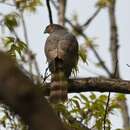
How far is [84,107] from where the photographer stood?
4770mm

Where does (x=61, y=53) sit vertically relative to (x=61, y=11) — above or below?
below

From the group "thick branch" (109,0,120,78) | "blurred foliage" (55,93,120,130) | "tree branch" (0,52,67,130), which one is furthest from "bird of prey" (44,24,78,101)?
"tree branch" (0,52,67,130)

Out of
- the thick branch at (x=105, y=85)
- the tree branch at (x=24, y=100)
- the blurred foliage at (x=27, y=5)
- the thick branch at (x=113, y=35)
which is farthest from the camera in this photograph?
the thick branch at (x=113, y=35)

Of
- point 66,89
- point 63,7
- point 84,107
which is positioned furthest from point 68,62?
point 63,7

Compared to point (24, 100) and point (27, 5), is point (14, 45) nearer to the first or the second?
point (24, 100)

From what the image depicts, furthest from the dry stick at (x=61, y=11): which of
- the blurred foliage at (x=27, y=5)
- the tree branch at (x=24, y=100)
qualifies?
the tree branch at (x=24, y=100)

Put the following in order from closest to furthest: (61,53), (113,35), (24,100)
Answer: (24,100) → (61,53) → (113,35)

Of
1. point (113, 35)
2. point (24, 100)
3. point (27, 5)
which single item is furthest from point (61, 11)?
point (24, 100)

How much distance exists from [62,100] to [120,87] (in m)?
0.75

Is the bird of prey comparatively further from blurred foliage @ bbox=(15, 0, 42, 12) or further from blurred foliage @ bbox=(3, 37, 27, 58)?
blurred foliage @ bbox=(15, 0, 42, 12)

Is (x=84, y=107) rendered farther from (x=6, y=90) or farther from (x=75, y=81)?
(x=6, y=90)

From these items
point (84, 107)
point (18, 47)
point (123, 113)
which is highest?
point (18, 47)

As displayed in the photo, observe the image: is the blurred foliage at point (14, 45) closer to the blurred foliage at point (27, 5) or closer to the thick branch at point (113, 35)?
the blurred foliage at point (27, 5)

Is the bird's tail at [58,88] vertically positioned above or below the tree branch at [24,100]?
below
